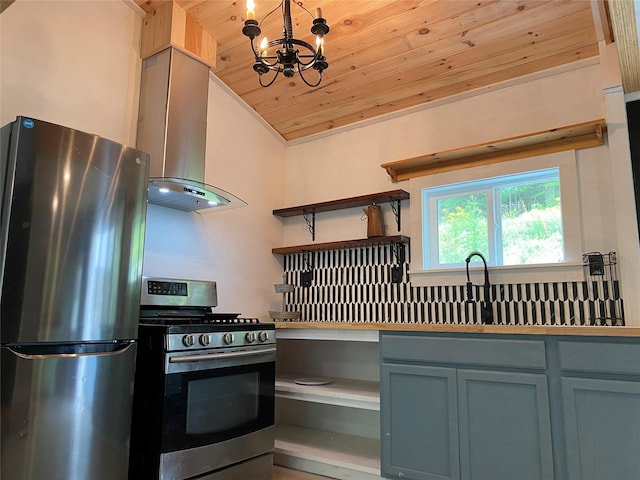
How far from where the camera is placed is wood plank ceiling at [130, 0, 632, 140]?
2.53 m

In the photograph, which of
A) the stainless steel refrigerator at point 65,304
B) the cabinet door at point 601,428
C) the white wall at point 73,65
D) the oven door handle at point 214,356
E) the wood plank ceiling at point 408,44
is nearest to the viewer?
the stainless steel refrigerator at point 65,304

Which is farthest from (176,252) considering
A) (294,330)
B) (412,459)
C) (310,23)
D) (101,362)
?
(412,459)

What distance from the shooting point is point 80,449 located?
1795mm

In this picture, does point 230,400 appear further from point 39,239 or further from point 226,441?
point 39,239

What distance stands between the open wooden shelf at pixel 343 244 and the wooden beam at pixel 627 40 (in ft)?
5.14

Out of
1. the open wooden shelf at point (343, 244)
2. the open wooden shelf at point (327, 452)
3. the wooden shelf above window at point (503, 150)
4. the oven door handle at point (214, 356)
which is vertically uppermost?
the wooden shelf above window at point (503, 150)

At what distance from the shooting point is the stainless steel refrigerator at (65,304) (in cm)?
167

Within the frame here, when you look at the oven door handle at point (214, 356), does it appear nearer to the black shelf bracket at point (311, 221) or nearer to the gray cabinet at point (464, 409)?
the gray cabinet at point (464, 409)

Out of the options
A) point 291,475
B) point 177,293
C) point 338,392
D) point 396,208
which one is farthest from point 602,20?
point 291,475

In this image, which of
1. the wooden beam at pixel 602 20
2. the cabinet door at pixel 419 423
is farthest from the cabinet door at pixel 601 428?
the wooden beam at pixel 602 20

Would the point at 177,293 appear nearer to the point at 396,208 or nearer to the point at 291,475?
the point at 291,475

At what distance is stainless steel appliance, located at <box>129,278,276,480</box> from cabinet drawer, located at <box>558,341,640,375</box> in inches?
62.7

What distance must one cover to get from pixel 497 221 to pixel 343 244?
3.67 ft

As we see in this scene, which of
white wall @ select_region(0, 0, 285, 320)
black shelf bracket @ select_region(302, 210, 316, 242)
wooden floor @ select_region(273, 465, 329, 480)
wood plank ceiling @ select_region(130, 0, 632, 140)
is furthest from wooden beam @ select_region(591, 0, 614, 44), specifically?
wooden floor @ select_region(273, 465, 329, 480)
